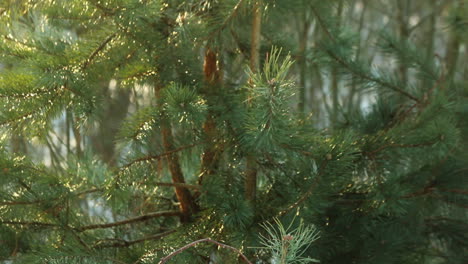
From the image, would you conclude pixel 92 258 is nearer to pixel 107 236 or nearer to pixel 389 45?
pixel 107 236

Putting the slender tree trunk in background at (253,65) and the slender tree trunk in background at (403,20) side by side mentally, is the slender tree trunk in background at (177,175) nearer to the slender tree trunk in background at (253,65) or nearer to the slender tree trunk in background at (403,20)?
the slender tree trunk in background at (253,65)

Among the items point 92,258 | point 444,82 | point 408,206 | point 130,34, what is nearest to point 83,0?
point 130,34

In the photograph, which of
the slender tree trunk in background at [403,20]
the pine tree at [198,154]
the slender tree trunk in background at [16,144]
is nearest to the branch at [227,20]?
the pine tree at [198,154]

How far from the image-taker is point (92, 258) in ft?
2.79

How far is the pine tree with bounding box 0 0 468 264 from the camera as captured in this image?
2.79ft

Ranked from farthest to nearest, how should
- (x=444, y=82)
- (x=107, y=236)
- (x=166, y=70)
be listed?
1. (x=444, y=82)
2. (x=107, y=236)
3. (x=166, y=70)

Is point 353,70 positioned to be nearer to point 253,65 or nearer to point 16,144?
point 253,65

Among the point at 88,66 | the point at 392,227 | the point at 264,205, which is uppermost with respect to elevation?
the point at 88,66

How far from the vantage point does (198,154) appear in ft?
3.33

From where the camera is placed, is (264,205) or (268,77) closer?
(268,77)

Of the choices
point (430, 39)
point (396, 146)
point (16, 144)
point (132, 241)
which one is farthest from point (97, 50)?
point (430, 39)

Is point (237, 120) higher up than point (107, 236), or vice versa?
point (237, 120)

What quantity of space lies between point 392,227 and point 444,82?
39 cm

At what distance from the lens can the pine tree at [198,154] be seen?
0.85m
